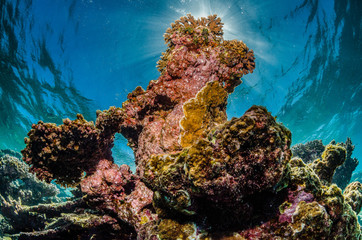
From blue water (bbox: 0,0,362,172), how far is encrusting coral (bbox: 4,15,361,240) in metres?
8.95

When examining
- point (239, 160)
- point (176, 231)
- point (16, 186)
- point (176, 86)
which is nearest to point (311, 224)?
point (239, 160)

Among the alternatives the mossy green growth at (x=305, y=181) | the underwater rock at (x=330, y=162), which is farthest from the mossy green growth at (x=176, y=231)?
the underwater rock at (x=330, y=162)

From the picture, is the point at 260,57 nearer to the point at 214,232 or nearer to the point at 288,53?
the point at 288,53

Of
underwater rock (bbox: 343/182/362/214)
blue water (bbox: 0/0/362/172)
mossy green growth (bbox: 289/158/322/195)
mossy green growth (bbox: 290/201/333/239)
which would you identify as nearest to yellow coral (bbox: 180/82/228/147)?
mossy green growth (bbox: 289/158/322/195)

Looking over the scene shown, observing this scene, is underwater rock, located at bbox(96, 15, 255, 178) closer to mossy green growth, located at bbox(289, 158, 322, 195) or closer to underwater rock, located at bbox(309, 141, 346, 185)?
mossy green growth, located at bbox(289, 158, 322, 195)

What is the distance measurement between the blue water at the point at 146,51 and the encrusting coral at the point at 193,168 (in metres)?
8.95

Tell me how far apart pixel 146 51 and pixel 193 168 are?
50.7ft

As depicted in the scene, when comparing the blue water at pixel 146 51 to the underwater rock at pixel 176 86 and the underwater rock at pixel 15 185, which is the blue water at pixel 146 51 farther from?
the underwater rock at pixel 15 185

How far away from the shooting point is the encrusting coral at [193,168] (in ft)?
6.28

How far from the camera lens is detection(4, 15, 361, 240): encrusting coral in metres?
1.92

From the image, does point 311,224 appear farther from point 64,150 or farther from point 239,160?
point 64,150

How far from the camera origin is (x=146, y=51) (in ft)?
50.4

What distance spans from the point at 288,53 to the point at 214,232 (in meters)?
19.1

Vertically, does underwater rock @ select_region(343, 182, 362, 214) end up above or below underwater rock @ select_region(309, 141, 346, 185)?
below
